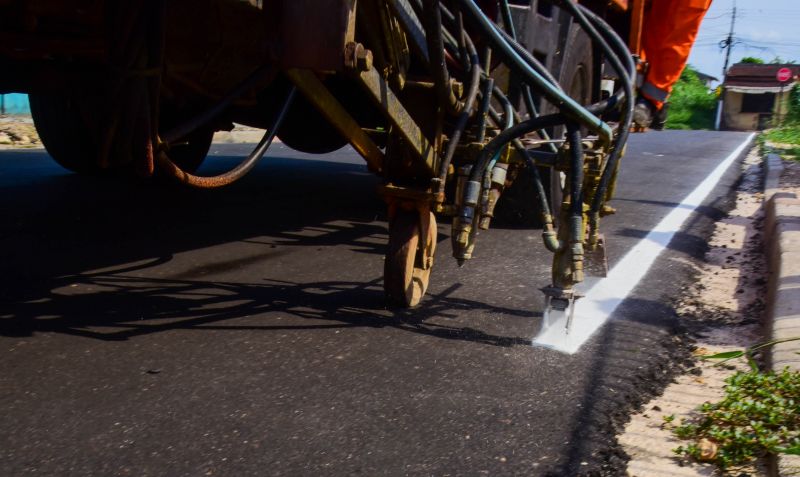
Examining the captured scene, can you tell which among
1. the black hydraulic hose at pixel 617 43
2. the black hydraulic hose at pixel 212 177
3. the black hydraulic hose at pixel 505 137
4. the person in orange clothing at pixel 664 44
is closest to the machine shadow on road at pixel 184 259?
the black hydraulic hose at pixel 212 177

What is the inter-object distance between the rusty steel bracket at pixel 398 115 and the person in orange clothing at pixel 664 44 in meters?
3.20

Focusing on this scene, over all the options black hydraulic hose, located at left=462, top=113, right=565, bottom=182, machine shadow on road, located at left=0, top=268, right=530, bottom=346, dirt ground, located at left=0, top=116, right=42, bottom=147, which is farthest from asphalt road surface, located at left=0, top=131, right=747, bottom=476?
dirt ground, located at left=0, top=116, right=42, bottom=147

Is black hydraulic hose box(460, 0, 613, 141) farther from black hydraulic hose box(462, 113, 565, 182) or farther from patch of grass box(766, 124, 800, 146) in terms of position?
patch of grass box(766, 124, 800, 146)

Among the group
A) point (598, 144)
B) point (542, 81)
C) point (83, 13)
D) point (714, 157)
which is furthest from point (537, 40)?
point (714, 157)

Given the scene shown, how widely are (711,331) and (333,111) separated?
2028mm

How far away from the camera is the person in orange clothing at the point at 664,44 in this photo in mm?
6684

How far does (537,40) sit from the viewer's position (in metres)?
5.28

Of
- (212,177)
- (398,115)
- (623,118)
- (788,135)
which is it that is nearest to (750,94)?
(788,135)

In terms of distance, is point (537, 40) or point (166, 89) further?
point (537, 40)

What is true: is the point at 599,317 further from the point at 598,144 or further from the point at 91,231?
the point at 91,231

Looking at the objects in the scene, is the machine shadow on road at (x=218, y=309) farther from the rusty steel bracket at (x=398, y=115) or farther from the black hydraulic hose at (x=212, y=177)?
the rusty steel bracket at (x=398, y=115)

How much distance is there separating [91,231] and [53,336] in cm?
210

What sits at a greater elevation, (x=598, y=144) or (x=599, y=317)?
(x=598, y=144)

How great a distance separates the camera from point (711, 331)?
415 centimetres
